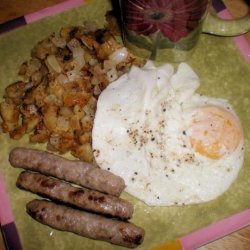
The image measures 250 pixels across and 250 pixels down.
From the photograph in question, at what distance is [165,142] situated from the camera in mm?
2229

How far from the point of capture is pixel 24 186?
2.16 metres

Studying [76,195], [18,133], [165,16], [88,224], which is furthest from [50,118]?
[165,16]

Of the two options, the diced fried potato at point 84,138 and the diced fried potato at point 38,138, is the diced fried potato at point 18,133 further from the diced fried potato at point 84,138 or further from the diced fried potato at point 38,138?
the diced fried potato at point 84,138

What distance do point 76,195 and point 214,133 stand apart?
861 mm

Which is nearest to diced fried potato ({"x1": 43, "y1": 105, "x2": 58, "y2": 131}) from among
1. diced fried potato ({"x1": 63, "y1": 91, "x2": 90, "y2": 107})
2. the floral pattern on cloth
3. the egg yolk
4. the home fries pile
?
the home fries pile

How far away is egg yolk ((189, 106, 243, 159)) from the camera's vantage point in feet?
7.16

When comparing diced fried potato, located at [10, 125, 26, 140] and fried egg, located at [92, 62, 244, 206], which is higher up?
diced fried potato, located at [10, 125, 26, 140]

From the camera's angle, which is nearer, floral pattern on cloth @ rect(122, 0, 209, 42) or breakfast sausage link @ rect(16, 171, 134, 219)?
floral pattern on cloth @ rect(122, 0, 209, 42)

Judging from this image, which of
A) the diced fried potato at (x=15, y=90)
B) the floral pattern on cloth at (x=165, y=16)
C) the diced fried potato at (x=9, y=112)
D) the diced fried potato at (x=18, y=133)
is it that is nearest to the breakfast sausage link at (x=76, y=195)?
the diced fried potato at (x=18, y=133)

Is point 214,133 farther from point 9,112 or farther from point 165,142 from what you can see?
point 9,112

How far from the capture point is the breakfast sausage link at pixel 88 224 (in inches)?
78.7

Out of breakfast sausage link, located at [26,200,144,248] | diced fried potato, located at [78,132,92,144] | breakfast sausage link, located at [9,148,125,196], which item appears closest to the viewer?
breakfast sausage link, located at [26,200,144,248]

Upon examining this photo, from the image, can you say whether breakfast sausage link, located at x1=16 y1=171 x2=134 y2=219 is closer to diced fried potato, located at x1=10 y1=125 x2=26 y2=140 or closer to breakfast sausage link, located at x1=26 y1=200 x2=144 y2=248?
breakfast sausage link, located at x1=26 y1=200 x2=144 y2=248

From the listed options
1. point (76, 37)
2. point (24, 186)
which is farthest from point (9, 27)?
point (24, 186)
